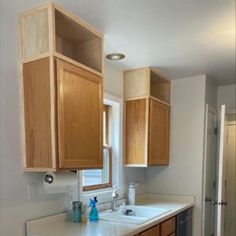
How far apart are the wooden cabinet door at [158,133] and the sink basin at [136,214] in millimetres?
497

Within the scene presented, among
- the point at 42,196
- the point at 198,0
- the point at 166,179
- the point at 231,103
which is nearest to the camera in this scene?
the point at 198,0

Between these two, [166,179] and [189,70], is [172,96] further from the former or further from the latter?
[166,179]

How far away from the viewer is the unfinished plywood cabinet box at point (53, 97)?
1717 mm

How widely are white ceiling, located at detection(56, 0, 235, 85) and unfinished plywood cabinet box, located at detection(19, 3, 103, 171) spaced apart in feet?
0.59

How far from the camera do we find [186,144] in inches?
134

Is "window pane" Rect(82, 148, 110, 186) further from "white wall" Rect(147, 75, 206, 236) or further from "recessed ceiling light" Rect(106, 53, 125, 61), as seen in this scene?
"recessed ceiling light" Rect(106, 53, 125, 61)

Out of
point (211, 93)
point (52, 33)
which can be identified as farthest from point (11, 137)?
point (211, 93)

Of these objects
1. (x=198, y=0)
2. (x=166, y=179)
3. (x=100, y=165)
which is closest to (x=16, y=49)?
(x=100, y=165)

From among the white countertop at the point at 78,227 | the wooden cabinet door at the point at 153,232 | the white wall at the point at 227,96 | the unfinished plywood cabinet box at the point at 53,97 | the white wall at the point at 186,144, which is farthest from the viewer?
the white wall at the point at 227,96

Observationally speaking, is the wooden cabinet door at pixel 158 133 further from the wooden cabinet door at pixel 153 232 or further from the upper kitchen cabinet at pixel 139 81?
the wooden cabinet door at pixel 153 232

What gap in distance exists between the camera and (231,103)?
12.5 feet

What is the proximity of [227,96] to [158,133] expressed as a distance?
4.29 feet

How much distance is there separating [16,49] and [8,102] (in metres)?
0.36

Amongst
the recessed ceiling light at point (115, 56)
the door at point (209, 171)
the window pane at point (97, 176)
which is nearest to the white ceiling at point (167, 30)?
the recessed ceiling light at point (115, 56)
